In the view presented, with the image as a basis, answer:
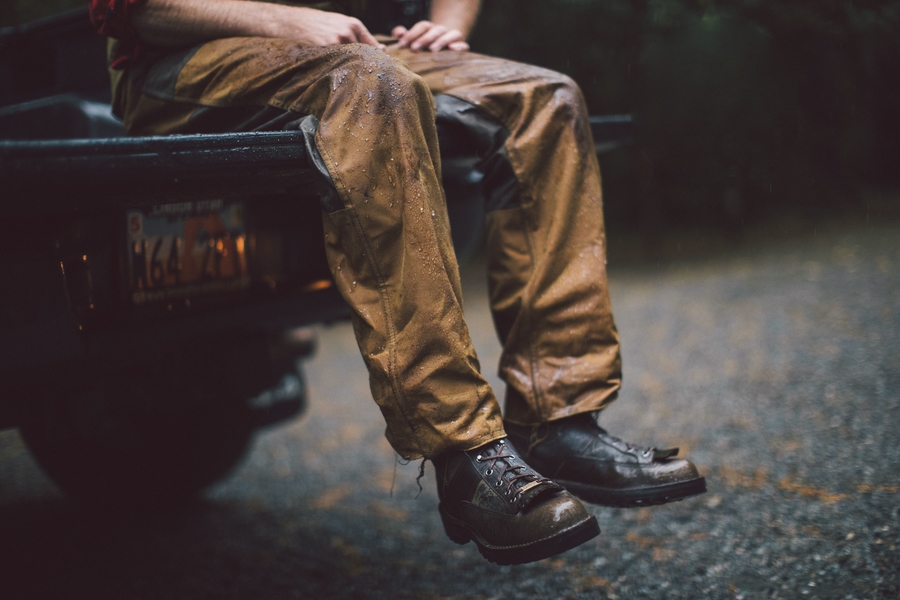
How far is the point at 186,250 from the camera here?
174 centimetres

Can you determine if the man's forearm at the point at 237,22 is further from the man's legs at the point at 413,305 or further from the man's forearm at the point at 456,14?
the man's forearm at the point at 456,14

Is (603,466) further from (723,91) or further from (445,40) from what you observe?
(723,91)

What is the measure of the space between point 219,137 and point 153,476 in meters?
1.59

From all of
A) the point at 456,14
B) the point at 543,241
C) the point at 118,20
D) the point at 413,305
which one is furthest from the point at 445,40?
the point at 413,305

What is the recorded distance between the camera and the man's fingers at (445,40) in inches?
75.7

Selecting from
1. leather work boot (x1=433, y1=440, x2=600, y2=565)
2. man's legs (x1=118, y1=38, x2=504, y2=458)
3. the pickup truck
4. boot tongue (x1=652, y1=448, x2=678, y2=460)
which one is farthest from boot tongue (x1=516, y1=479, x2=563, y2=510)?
the pickup truck

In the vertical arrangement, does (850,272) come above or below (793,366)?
below

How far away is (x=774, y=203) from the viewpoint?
26.9 ft

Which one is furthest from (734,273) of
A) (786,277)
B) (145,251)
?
(145,251)

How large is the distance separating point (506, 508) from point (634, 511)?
3.33ft

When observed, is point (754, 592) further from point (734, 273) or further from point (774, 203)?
point (774, 203)

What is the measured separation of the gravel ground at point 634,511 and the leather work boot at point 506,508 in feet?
0.95

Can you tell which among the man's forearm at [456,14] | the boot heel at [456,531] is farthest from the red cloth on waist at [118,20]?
the boot heel at [456,531]

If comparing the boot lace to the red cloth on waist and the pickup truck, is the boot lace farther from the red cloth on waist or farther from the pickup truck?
the red cloth on waist
